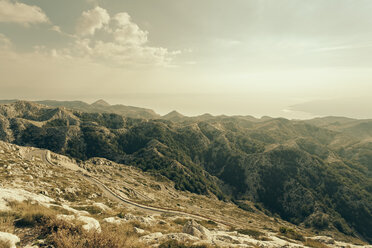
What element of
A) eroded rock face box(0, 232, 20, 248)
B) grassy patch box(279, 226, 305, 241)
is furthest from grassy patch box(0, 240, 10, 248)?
grassy patch box(279, 226, 305, 241)

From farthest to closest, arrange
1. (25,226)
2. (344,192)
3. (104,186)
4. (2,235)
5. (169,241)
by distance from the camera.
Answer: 1. (344,192)
2. (104,186)
3. (169,241)
4. (25,226)
5. (2,235)

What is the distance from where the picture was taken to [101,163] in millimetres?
156375

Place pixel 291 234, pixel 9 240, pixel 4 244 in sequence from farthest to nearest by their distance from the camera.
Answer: pixel 291 234 < pixel 9 240 < pixel 4 244

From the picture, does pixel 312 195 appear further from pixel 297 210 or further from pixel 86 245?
pixel 86 245

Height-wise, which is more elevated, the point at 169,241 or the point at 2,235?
the point at 2,235

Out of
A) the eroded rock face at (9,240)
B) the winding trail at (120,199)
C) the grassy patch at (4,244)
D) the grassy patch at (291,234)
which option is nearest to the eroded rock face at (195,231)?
the eroded rock face at (9,240)

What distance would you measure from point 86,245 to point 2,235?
4350 millimetres

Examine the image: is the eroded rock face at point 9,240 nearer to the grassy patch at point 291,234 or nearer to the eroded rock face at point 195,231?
the eroded rock face at point 195,231

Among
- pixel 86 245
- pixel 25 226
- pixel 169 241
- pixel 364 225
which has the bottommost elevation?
pixel 364 225

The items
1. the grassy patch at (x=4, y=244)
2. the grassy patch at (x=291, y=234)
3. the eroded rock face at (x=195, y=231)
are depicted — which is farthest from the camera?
the grassy patch at (x=291, y=234)

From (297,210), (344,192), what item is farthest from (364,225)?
(297,210)

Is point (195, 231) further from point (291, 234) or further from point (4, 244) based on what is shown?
point (291, 234)

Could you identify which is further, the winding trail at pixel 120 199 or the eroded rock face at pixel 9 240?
the winding trail at pixel 120 199

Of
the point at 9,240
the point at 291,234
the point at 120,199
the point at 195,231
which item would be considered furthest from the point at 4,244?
the point at 120,199
